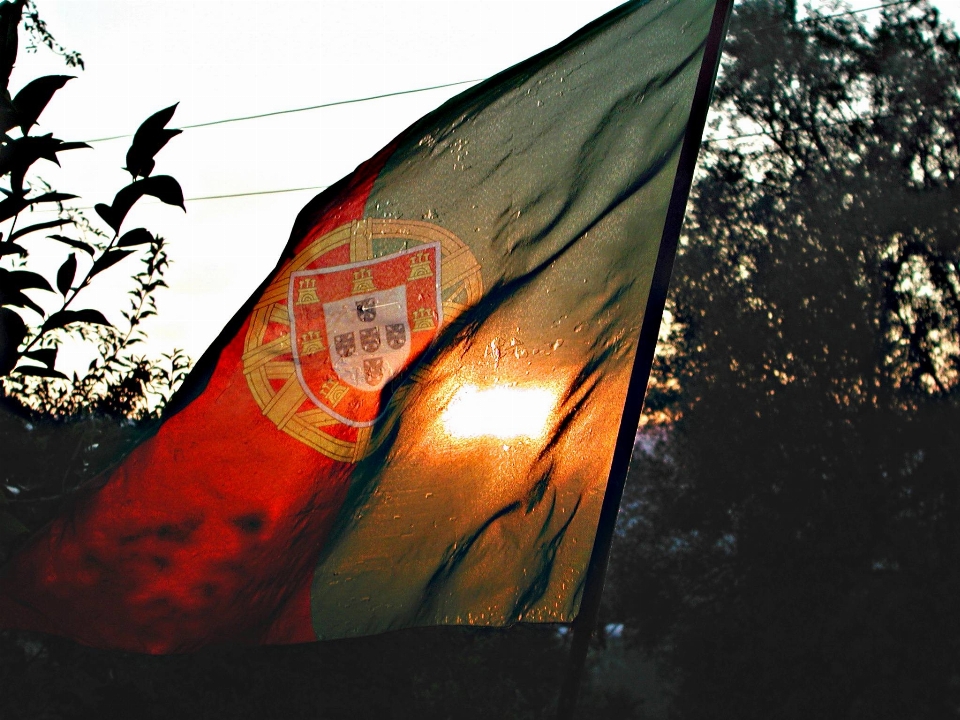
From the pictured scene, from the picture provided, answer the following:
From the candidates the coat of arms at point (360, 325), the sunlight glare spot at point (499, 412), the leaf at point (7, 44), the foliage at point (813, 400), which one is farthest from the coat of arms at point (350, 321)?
the foliage at point (813, 400)

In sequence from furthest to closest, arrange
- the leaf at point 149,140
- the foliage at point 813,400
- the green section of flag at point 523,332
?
the foliage at point 813,400 < the green section of flag at point 523,332 < the leaf at point 149,140

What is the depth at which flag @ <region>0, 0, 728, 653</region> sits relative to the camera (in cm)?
238

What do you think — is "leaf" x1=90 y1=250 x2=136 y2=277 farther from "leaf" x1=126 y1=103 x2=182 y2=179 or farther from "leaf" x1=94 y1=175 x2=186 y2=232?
"leaf" x1=126 y1=103 x2=182 y2=179

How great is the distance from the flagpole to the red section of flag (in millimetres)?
681

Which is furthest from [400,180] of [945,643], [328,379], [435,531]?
[945,643]

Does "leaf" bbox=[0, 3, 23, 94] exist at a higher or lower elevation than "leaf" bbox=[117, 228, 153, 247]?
higher

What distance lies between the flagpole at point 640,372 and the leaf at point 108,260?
117cm

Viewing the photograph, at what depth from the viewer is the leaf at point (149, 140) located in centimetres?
197

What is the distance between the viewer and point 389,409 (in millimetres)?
2508

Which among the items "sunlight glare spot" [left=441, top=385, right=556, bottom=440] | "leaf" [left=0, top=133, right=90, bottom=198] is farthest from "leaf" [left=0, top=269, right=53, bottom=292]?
"sunlight glare spot" [left=441, top=385, right=556, bottom=440]

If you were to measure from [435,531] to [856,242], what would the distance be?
1097 centimetres

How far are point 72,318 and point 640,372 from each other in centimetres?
128

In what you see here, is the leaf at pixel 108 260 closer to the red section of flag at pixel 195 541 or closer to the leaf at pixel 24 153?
the leaf at pixel 24 153

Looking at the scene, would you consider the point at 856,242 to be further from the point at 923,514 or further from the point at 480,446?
the point at 480,446
